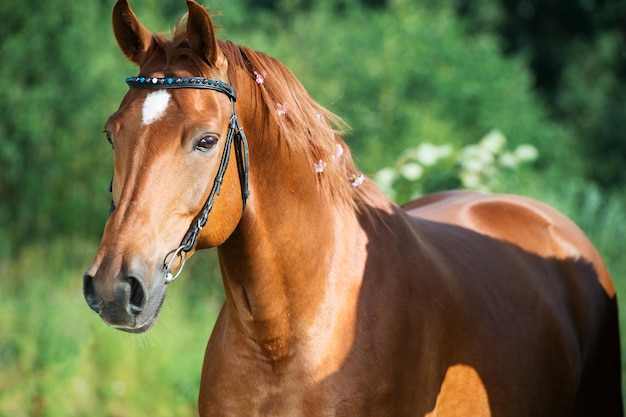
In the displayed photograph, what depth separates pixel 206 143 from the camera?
255 centimetres

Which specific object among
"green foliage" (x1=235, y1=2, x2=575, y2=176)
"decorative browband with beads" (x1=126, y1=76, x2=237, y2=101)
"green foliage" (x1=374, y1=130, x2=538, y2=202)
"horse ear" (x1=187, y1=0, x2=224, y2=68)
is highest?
"green foliage" (x1=235, y1=2, x2=575, y2=176)

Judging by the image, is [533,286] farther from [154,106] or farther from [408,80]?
[408,80]

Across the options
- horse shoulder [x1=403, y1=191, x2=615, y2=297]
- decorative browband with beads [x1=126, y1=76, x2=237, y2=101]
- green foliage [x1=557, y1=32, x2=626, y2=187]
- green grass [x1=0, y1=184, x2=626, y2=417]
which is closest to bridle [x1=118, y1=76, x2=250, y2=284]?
decorative browband with beads [x1=126, y1=76, x2=237, y2=101]

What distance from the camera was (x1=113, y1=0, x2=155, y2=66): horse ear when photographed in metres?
2.77

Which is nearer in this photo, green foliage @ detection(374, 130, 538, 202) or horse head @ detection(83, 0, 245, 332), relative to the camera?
horse head @ detection(83, 0, 245, 332)

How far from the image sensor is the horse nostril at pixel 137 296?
235 centimetres

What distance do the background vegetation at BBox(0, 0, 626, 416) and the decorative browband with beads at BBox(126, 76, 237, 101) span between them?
35.1 inches

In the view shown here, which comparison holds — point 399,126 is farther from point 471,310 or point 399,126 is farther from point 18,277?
point 471,310

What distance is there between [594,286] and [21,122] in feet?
24.6

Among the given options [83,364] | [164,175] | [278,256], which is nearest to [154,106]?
[164,175]

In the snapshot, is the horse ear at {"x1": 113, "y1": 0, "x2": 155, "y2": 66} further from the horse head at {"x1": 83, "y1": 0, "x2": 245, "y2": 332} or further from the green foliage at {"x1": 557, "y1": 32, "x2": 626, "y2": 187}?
the green foliage at {"x1": 557, "y1": 32, "x2": 626, "y2": 187}

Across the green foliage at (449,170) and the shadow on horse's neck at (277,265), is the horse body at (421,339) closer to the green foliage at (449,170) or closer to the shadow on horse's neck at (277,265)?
the shadow on horse's neck at (277,265)

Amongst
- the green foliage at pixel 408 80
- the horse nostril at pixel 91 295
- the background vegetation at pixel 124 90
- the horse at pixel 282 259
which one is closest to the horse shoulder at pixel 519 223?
the horse at pixel 282 259

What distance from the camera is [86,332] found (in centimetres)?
727
